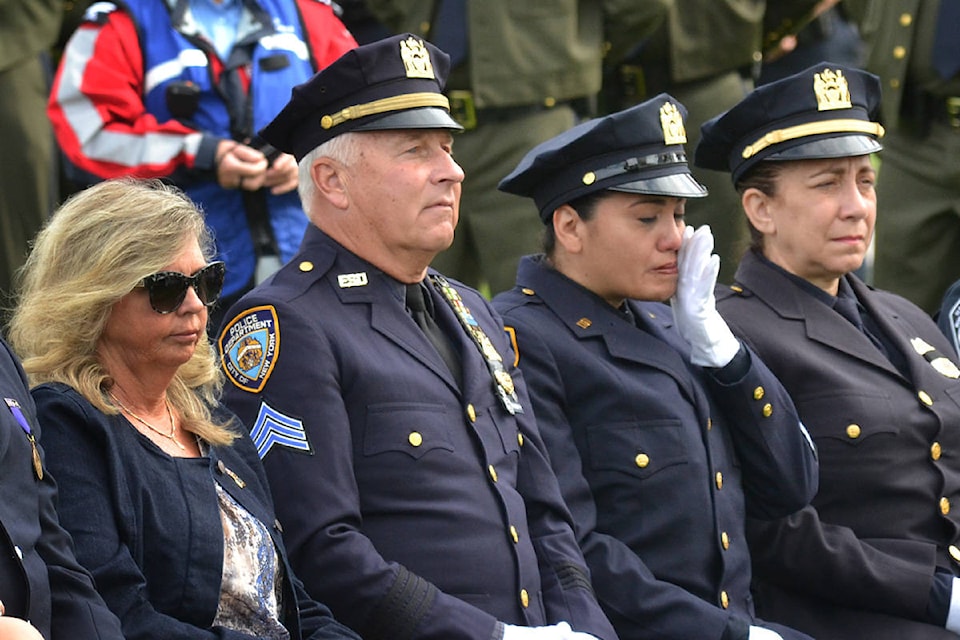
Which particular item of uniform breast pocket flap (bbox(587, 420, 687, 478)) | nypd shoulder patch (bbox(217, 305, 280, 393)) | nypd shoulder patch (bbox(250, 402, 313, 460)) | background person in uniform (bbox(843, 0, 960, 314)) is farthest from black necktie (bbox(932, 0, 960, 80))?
nypd shoulder patch (bbox(250, 402, 313, 460))

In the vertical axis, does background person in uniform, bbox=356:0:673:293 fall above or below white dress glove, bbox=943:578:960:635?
above

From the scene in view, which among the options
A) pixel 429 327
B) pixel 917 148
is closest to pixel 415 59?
pixel 429 327

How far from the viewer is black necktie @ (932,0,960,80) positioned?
7.07m

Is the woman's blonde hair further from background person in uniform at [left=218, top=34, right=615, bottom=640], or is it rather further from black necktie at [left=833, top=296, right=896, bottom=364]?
black necktie at [left=833, top=296, right=896, bottom=364]

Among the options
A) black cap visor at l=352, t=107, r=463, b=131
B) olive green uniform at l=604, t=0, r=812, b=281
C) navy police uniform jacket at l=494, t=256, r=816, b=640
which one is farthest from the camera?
olive green uniform at l=604, t=0, r=812, b=281

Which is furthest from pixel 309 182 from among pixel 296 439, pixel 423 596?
pixel 423 596

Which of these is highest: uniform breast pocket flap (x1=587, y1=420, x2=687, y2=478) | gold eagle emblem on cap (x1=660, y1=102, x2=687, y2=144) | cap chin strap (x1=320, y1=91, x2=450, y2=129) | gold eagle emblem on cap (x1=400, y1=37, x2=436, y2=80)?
gold eagle emblem on cap (x1=400, y1=37, x2=436, y2=80)

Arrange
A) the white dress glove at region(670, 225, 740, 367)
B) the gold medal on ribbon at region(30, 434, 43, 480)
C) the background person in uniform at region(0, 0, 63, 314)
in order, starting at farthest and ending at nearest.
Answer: the background person in uniform at region(0, 0, 63, 314), the white dress glove at region(670, 225, 740, 367), the gold medal on ribbon at region(30, 434, 43, 480)

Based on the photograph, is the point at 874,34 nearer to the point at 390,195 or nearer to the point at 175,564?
the point at 390,195

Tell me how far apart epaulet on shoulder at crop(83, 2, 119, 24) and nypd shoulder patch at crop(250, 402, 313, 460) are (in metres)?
2.21

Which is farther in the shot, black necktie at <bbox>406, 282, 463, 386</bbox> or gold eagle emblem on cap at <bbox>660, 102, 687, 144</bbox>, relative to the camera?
gold eagle emblem on cap at <bbox>660, 102, 687, 144</bbox>

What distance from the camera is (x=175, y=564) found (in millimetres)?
3406

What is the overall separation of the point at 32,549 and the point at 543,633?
4.20 feet

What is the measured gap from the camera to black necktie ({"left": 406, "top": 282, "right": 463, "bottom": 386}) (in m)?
4.25
